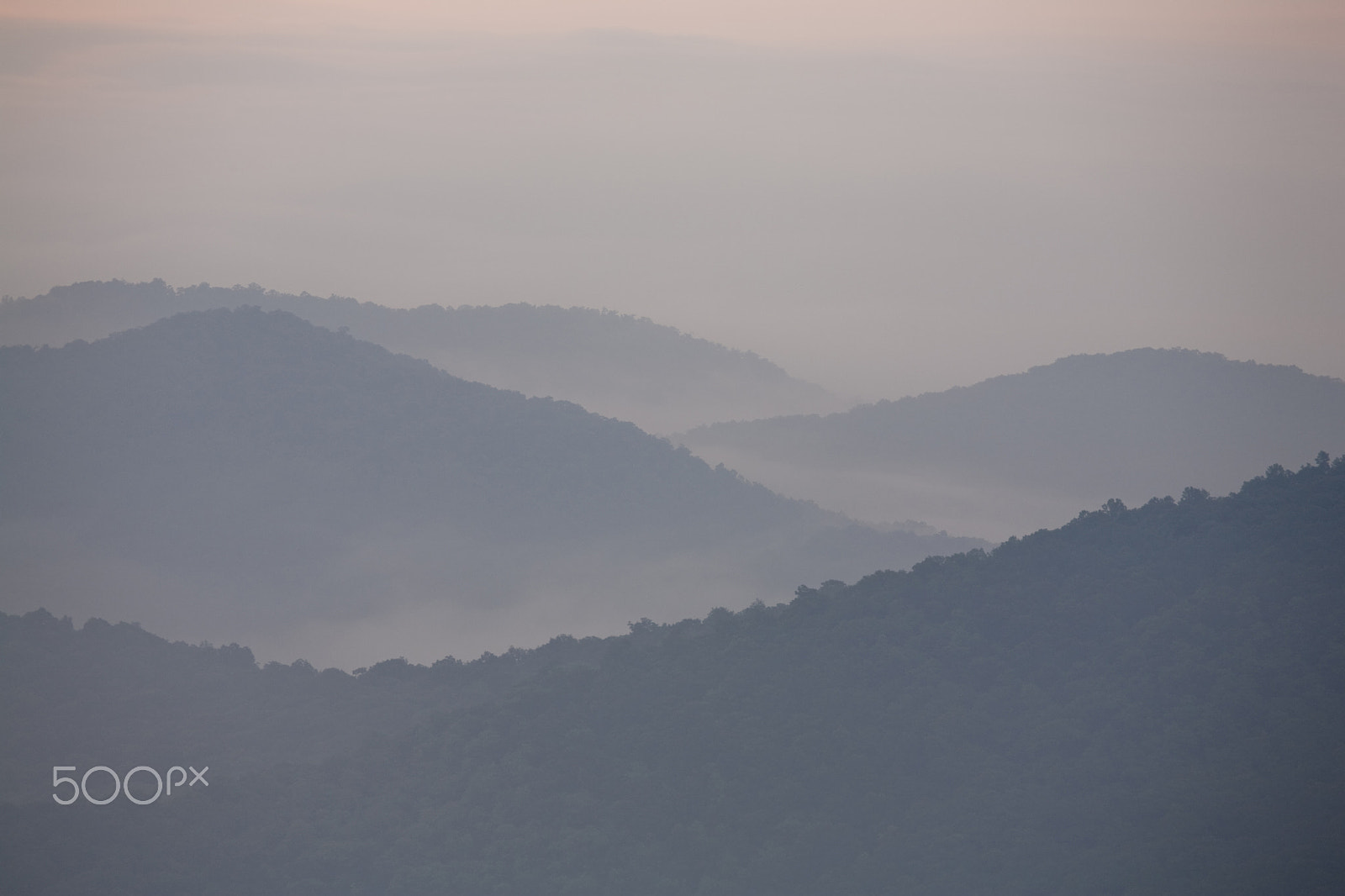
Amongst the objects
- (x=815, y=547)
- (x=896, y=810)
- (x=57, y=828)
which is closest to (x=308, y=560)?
(x=815, y=547)
